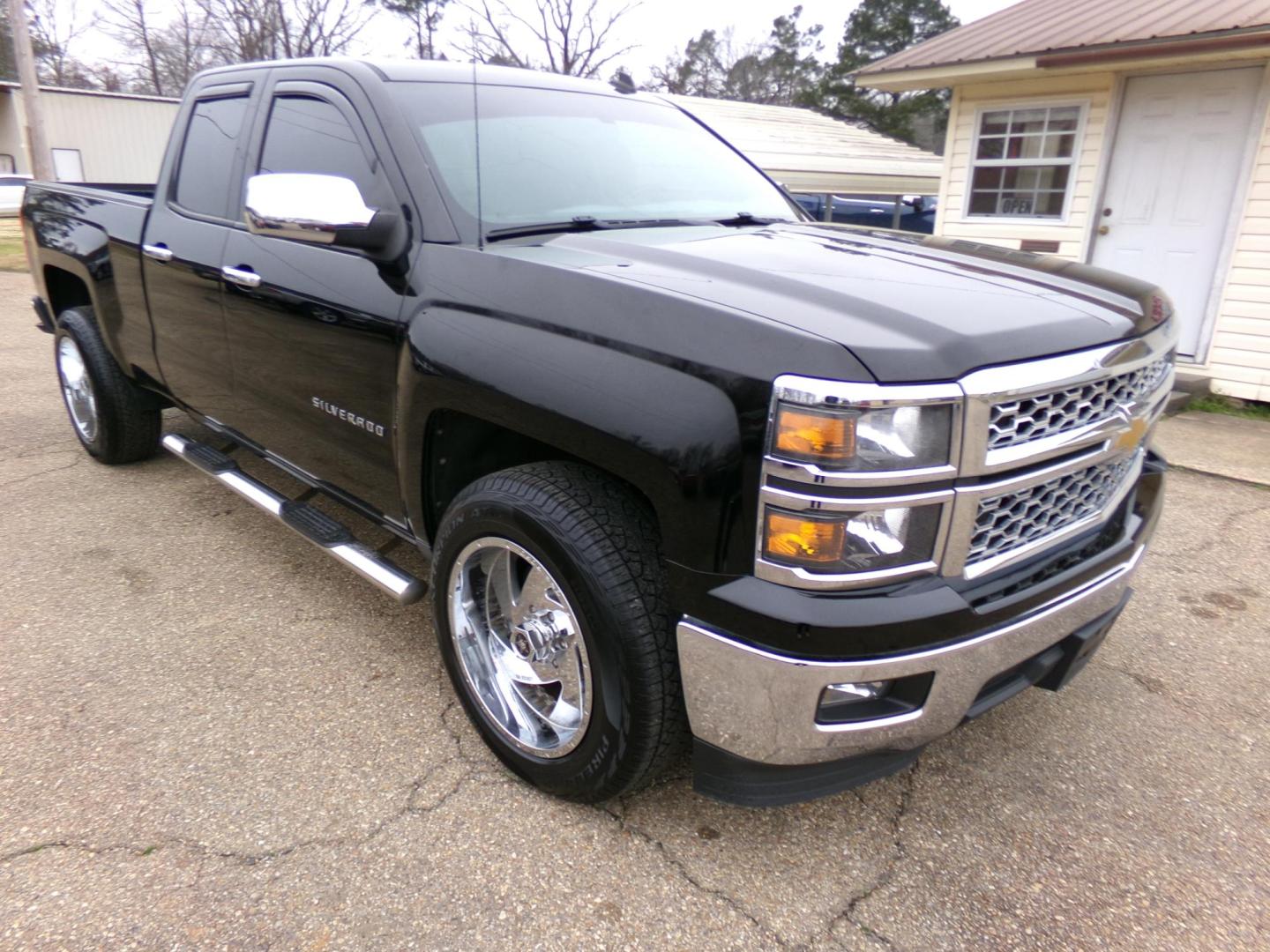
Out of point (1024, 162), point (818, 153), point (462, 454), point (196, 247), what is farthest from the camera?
point (818, 153)

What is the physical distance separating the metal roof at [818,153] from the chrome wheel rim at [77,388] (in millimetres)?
8766

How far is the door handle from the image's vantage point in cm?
304

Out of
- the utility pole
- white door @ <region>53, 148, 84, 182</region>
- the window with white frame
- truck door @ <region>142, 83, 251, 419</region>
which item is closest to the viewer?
truck door @ <region>142, 83, 251, 419</region>

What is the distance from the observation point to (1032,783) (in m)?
2.46

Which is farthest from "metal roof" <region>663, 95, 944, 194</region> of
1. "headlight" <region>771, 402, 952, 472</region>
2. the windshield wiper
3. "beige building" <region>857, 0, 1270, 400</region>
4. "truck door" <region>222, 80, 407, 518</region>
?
"headlight" <region>771, 402, 952, 472</region>

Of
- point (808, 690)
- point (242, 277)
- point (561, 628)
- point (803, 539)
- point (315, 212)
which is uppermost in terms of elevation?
point (315, 212)

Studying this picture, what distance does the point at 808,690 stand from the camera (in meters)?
1.76

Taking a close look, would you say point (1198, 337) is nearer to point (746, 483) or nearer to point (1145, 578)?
point (1145, 578)

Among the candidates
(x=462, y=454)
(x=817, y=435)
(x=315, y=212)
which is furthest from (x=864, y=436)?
(x=315, y=212)

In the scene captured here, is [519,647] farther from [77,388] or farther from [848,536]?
[77,388]

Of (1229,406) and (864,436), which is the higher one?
(864,436)

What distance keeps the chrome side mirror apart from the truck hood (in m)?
0.34

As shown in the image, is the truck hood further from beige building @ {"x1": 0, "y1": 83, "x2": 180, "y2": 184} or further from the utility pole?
beige building @ {"x1": 0, "y1": 83, "x2": 180, "y2": 184}

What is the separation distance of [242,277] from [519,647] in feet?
5.61
